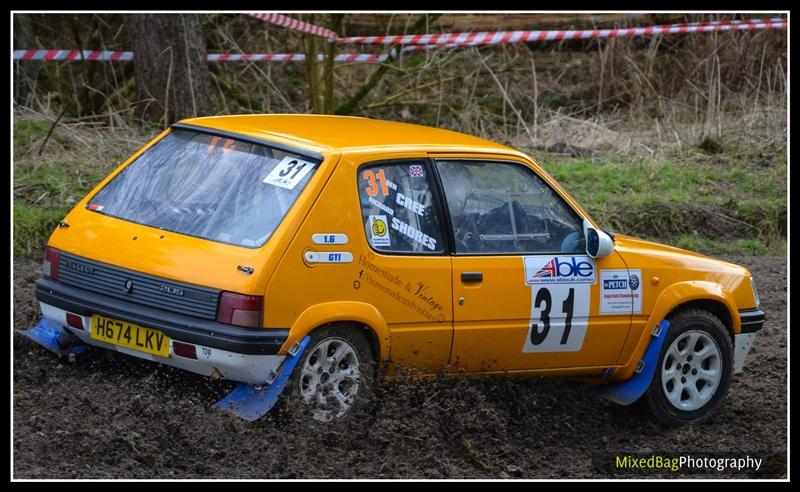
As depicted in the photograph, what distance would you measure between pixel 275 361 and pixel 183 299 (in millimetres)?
530

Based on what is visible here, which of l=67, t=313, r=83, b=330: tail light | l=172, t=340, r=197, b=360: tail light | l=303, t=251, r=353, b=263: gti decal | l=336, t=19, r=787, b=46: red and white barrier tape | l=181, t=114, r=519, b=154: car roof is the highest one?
l=336, t=19, r=787, b=46: red and white barrier tape

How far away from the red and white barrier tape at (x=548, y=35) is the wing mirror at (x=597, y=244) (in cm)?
786

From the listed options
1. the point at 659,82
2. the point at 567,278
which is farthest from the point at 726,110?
the point at 567,278

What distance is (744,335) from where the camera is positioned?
24.9 ft

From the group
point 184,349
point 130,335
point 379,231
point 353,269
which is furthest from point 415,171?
point 130,335

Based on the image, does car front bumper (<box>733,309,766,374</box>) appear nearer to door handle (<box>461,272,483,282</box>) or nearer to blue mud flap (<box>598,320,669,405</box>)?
blue mud flap (<box>598,320,669,405</box>)

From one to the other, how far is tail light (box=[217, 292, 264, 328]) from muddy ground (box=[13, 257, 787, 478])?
53 cm

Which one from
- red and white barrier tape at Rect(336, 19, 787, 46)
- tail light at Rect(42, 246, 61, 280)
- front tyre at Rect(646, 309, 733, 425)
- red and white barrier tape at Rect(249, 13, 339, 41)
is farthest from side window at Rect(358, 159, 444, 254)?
red and white barrier tape at Rect(336, 19, 787, 46)

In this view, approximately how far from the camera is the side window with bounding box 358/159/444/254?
6.12 metres

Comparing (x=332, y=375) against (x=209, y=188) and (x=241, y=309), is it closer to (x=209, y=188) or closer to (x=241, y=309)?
(x=241, y=309)

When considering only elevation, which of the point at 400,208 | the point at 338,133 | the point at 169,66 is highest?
the point at 169,66

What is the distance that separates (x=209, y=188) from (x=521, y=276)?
175 centimetres

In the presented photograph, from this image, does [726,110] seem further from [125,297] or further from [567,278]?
[125,297]

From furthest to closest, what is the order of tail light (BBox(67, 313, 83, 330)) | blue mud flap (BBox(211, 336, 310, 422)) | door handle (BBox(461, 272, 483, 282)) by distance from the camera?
door handle (BBox(461, 272, 483, 282))
tail light (BBox(67, 313, 83, 330))
blue mud flap (BBox(211, 336, 310, 422))
